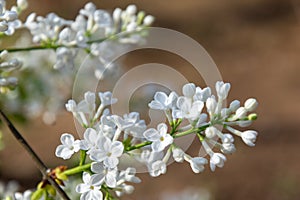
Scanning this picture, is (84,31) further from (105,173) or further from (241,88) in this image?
(241,88)

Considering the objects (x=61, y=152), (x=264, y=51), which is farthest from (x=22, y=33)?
(x=264, y=51)

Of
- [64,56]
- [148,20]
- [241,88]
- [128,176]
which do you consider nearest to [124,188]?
[128,176]

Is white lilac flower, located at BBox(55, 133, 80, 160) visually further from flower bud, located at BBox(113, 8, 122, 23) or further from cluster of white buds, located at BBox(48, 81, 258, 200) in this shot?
flower bud, located at BBox(113, 8, 122, 23)

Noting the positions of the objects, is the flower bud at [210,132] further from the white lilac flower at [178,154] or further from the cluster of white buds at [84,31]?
the cluster of white buds at [84,31]

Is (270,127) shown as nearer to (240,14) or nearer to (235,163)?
(235,163)

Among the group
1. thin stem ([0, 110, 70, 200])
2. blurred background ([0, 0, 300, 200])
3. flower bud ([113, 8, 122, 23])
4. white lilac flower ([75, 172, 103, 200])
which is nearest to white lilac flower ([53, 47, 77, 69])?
flower bud ([113, 8, 122, 23])

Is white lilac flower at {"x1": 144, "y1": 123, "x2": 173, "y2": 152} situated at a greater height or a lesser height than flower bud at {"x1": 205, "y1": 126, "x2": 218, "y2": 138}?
greater
